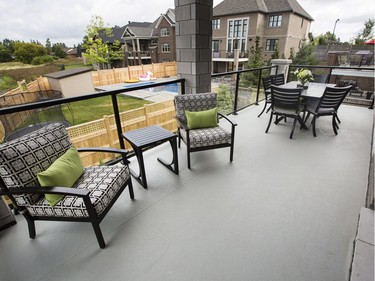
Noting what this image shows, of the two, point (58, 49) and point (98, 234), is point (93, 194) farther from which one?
point (58, 49)

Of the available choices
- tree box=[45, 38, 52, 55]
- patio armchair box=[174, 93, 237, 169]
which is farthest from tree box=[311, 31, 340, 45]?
patio armchair box=[174, 93, 237, 169]

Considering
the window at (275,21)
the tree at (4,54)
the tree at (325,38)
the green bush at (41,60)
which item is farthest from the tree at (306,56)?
the tree at (4,54)

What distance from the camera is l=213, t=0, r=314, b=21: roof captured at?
16141 mm

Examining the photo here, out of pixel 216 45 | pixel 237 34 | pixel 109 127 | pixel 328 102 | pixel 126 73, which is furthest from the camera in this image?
pixel 216 45

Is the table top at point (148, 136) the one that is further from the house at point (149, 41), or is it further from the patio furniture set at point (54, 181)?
the house at point (149, 41)

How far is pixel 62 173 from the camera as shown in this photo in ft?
4.97

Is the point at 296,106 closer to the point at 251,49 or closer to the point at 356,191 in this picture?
the point at 356,191

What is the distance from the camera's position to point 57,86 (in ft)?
32.8

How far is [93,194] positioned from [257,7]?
780 inches

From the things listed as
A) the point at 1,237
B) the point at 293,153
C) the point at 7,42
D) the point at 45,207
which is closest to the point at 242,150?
the point at 293,153

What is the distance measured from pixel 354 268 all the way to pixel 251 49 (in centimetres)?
1874

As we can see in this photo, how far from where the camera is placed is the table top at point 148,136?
81.9 inches

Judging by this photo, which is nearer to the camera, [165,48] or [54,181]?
[54,181]

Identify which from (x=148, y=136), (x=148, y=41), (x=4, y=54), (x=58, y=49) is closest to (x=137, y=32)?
(x=148, y=41)
